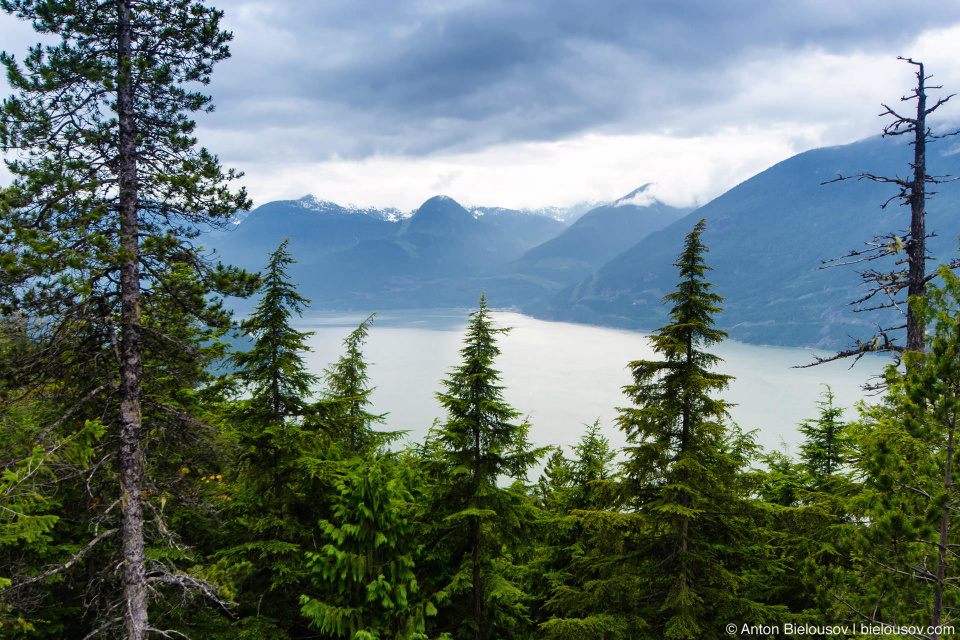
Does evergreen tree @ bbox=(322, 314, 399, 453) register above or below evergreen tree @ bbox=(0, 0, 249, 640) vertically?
below

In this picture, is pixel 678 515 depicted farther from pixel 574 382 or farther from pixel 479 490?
pixel 574 382

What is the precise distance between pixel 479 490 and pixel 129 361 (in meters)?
5.70

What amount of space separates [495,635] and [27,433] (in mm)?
8420

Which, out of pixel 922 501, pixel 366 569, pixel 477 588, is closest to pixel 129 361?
pixel 366 569

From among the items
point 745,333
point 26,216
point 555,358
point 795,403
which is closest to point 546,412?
point 795,403

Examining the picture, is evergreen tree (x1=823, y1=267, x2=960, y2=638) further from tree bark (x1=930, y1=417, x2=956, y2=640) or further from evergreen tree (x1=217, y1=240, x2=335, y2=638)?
evergreen tree (x1=217, y1=240, x2=335, y2=638)

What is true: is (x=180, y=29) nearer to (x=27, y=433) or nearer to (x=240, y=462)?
(x=27, y=433)

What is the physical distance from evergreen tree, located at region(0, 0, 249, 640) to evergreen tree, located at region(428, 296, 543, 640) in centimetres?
436

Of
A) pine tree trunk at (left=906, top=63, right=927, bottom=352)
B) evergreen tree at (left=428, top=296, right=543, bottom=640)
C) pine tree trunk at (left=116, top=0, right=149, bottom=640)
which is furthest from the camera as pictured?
evergreen tree at (left=428, top=296, right=543, bottom=640)

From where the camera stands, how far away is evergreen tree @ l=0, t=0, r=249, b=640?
577 centimetres

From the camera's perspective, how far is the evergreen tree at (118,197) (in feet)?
18.9

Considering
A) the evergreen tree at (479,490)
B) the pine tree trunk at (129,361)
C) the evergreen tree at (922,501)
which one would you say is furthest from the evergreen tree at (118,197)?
the evergreen tree at (922,501)

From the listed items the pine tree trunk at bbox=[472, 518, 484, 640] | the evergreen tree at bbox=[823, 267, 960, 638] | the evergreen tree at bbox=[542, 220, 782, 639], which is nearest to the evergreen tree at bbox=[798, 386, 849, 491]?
the evergreen tree at bbox=[542, 220, 782, 639]

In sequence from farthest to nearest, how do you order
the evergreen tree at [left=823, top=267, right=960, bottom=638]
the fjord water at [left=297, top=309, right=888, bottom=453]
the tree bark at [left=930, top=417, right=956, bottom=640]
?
the fjord water at [left=297, top=309, right=888, bottom=453] < the evergreen tree at [left=823, top=267, right=960, bottom=638] < the tree bark at [left=930, top=417, right=956, bottom=640]
